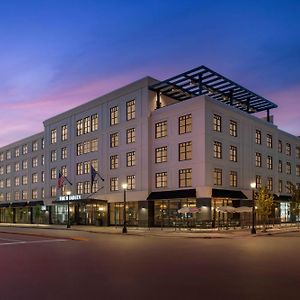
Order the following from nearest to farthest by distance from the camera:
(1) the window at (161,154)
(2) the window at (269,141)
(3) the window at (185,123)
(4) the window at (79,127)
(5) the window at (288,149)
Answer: (3) the window at (185,123) → (1) the window at (161,154) → (2) the window at (269,141) → (4) the window at (79,127) → (5) the window at (288,149)

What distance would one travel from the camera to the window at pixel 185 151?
178 ft

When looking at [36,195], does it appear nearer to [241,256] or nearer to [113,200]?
[113,200]

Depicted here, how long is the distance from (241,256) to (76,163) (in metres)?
53.6

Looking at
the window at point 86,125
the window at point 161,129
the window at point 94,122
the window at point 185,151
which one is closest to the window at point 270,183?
the window at point 185,151

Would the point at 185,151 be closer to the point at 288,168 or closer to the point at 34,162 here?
the point at 288,168

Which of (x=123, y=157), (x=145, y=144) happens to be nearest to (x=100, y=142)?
(x=123, y=157)

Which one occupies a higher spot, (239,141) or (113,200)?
(239,141)

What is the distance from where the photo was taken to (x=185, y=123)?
55.0 meters

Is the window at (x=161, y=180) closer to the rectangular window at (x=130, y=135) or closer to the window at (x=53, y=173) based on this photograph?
the rectangular window at (x=130, y=135)

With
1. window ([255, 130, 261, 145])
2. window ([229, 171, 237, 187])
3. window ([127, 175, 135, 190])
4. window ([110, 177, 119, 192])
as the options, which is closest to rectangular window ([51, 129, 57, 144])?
window ([110, 177, 119, 192])

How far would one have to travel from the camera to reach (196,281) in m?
13.4

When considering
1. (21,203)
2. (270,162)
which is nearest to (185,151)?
(270,162)

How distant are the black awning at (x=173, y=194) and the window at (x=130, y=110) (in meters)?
11.1

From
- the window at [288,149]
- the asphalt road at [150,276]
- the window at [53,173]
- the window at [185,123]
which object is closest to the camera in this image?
the asphalt road at [150,276]
